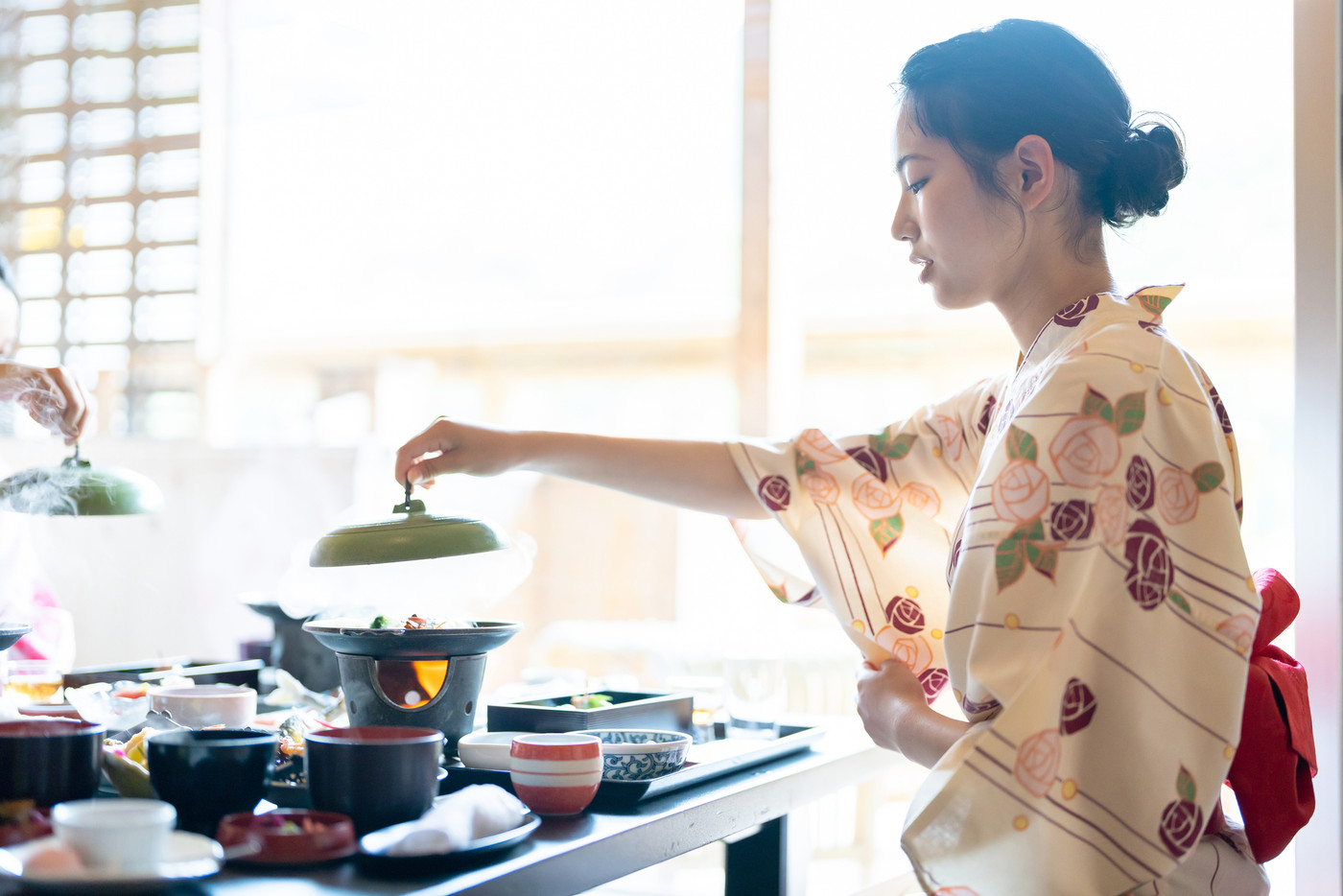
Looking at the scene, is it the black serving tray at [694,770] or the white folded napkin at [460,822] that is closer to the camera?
the white folded napkin at [460,822]

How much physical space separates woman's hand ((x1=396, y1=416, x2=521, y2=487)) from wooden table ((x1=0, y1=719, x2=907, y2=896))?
430 mm

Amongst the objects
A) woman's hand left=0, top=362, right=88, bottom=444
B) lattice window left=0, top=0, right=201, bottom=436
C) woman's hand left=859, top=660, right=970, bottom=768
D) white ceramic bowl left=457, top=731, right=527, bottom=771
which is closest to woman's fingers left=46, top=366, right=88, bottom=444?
woman's hand left=0, top=362, right=88, bottom=444

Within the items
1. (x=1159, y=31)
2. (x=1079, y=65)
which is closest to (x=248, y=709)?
(x=1079, y=65)

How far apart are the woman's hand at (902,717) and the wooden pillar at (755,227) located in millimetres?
1665

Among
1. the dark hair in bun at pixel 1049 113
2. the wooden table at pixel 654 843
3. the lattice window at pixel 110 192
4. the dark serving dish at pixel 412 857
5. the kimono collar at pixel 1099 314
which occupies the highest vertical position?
the lattice window at pixel 110 192

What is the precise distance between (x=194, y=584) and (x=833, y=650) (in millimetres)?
2041

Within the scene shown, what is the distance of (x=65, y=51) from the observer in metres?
3.82

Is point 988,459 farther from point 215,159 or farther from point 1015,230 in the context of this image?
point 215,159

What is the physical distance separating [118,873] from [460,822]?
224 millimetres

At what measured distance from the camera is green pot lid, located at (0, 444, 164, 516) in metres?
1.30

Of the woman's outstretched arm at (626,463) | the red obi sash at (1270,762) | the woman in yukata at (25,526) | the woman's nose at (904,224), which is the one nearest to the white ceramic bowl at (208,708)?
the woman in yukata at (25,526)

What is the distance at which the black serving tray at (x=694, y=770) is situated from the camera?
1.02 meters

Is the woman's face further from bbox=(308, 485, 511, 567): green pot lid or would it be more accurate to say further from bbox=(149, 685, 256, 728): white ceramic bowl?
bbox=(149, 685, 256, 728): white ceramic bowl

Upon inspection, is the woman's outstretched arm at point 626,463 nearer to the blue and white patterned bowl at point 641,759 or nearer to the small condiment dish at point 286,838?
the blue and white patterned bowl at point 641,759
